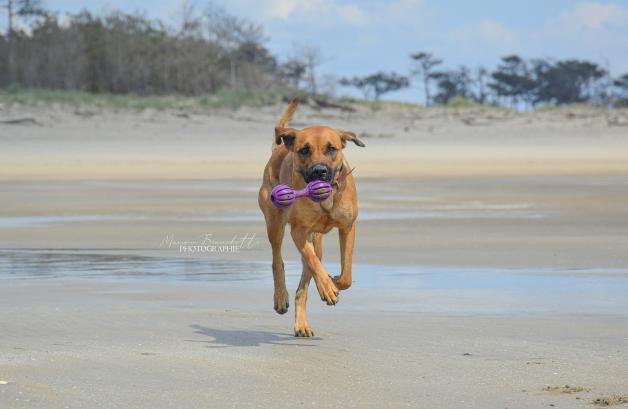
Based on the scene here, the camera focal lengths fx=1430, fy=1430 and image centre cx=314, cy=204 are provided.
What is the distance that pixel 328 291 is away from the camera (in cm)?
738

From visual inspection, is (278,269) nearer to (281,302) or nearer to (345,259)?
(281,302)

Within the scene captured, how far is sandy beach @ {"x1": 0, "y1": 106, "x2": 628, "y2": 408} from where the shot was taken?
19.4 ft

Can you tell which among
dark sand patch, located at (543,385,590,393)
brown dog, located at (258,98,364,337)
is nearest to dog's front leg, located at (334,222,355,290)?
brown dog, located at (258,98,364,337)

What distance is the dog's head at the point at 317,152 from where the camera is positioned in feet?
25.1

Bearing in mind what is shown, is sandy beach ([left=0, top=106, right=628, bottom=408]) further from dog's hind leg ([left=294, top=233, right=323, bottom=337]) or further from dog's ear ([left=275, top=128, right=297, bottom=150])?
dog's ear ([left=275, top=128, right=297, bottom=150])

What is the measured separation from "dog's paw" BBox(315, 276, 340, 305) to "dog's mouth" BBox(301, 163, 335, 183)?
57cm

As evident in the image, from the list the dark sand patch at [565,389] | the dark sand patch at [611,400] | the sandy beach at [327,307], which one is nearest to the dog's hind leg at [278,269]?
the sandy beach at [327,307]

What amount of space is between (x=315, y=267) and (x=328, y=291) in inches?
9.3

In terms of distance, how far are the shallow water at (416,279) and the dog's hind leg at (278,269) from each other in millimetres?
686

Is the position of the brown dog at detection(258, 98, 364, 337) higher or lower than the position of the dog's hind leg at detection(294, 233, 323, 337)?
higher

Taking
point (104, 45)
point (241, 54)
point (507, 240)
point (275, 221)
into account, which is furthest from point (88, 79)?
point (275, 221)

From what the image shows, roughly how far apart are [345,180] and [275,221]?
0.61 m

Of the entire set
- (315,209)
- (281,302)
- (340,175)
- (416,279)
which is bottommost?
(416,279)

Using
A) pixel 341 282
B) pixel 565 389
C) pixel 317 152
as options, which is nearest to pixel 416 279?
pixel 341 282
